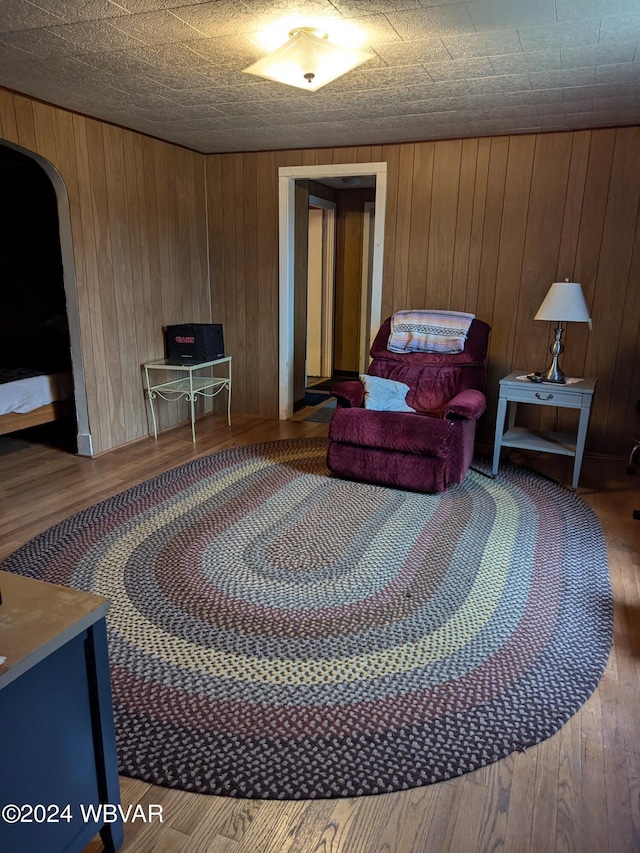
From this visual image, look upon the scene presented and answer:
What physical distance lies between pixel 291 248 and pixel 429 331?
1.60 m

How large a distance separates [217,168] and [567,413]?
3.61 metres

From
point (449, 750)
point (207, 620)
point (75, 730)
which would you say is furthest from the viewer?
point (207, 620)

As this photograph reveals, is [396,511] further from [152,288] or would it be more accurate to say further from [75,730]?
[152,288]

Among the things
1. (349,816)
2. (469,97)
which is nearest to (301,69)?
(469,97)

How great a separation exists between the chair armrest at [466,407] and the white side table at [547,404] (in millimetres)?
169

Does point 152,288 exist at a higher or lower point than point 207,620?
higher

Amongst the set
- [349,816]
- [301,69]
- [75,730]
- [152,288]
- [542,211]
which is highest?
[301,69]

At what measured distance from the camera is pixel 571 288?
361cm

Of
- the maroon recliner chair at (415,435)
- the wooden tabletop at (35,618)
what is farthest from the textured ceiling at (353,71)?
the wooden tabletop at (35,618)

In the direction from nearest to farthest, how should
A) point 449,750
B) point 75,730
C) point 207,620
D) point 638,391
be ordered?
point 75,730 → point 449,750 → point 207,620 → point 638,391

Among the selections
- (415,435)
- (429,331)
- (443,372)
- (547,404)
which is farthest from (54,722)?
(429,331)

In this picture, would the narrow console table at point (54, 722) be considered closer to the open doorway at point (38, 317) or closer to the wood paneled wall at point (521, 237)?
the open doorway at point (38, 317)

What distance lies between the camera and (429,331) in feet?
13.8

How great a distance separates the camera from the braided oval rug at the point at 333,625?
1.65 m
